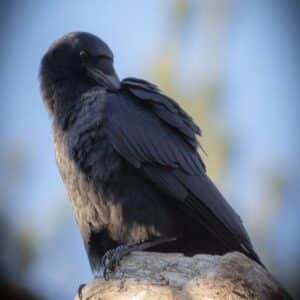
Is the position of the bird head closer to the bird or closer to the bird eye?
the bird eye

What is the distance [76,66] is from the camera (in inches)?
242

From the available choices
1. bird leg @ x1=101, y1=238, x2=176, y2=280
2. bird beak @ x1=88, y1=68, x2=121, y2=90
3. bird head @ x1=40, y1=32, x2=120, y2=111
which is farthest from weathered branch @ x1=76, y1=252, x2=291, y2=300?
bird head @ x1=40, y1=32, x2=120, y2=111

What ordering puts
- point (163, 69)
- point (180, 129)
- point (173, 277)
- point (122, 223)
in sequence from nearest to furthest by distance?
1. point (173, 277)
2. point (122, 223)
3. point (180, 129)
4. point (163, 69)

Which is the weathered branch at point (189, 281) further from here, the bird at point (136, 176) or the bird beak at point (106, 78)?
the bird beak at point (106, 78)

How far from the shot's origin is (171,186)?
532cm

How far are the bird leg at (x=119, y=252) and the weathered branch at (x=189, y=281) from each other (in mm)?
161

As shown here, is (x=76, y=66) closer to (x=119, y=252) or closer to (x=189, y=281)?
(x=119, y=252)

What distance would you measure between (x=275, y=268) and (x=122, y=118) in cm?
147

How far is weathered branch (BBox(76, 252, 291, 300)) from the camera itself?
3898 mm

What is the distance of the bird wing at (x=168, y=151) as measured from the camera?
5160 millimetres

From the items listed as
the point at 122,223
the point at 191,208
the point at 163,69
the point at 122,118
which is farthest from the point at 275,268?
the point at 163,69

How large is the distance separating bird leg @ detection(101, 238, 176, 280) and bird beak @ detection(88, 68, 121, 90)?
121cm

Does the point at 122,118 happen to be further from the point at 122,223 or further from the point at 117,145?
the point at 122,223

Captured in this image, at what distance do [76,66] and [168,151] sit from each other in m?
1.10
